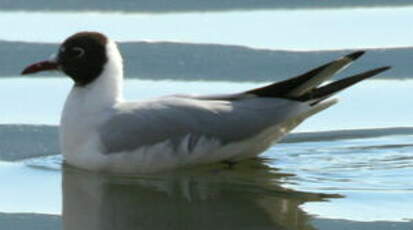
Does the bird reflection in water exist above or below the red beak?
below

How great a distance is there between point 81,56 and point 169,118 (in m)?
0.65

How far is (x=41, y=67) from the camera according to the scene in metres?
8.69

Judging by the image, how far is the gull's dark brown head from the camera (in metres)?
8.72

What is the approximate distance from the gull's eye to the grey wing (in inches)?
15.4

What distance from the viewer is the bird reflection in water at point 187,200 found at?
7293 mm

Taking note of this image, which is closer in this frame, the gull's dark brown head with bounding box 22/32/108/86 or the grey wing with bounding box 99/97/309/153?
the grey wing with bounding box 99/97/309/153

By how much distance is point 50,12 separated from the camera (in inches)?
415

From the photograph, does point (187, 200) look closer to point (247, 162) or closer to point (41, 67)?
point (247, 162)

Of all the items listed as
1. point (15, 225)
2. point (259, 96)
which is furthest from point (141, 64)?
point (15, 225)

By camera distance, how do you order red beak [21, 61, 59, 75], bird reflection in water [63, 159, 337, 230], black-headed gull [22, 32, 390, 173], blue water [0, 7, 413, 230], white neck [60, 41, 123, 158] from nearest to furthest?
bird reflection in water [63, 159, 337, 230] → blue water [0, 7, 413, 230] → black-headed gull [22, 32, 390, 173] → white neck [60, 41, 123, 158] → red beak [21, 61, 59, 75]

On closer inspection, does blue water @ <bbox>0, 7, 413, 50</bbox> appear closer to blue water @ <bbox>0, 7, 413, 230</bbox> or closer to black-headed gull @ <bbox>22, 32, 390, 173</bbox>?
blue water @ <bbox>0, 7, 413, 230</bbox>

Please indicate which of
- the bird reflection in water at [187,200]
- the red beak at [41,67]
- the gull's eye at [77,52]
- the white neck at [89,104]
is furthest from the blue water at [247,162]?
the gull's eye at [77,52]

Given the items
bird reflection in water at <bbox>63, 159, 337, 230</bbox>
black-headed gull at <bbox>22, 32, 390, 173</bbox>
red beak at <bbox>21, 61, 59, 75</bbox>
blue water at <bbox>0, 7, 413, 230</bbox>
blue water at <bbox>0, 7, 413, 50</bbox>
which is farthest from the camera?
blue water at <bbox>0, 7, 413, 50</bbox>

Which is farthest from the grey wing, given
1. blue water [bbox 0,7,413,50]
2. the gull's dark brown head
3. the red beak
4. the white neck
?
blue water [bbox 0,7,413,50]
